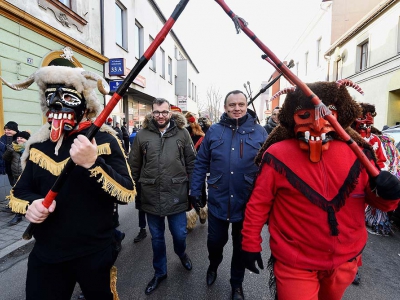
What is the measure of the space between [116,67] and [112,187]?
973 cm

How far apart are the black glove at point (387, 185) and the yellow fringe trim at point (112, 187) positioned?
142 cm

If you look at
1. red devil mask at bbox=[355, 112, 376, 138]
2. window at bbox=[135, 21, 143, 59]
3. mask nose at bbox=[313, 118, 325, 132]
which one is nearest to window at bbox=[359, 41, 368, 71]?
window at bbox=[135, 21, 143, 59]

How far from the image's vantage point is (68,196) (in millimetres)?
1550

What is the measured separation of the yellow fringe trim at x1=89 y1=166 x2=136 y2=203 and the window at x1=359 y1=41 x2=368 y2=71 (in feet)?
48.4

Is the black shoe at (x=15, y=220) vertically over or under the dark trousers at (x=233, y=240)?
under

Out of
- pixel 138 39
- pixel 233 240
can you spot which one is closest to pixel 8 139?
pixel 233 240

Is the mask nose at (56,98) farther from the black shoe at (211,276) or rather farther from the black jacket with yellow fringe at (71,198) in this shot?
the black shoe at (211,276)

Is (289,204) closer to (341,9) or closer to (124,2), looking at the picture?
(124,2)

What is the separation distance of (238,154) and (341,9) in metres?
17.7

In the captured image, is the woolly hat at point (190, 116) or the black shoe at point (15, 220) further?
the woolly hat at point (190, 116)

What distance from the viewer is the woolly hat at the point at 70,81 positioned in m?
1.63

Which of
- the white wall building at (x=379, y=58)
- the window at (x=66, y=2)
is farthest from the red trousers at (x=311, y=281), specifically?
the white wall building at (x=379, y=58)

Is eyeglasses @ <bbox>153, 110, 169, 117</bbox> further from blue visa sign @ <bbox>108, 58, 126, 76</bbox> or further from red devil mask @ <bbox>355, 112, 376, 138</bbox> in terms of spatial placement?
blue visa sign @ <bbox>108, 58, 126, 76</bbox>

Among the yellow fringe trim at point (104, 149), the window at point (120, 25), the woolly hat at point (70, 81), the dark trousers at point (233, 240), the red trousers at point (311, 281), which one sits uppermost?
the window at point (120, 25)
